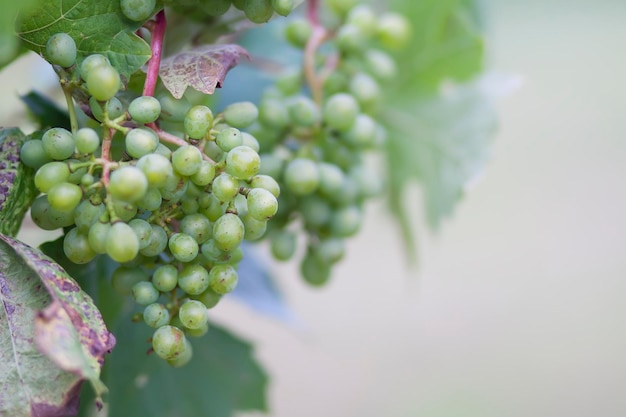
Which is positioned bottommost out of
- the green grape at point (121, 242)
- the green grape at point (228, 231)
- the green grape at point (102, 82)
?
the green grape at point (121, 242)

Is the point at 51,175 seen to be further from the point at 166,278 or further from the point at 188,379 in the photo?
the point at 188,379

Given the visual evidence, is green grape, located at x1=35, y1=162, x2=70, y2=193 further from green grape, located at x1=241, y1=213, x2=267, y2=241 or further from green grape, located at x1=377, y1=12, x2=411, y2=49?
green grape, located at x1=377, y1=12, x2=411, y2=49

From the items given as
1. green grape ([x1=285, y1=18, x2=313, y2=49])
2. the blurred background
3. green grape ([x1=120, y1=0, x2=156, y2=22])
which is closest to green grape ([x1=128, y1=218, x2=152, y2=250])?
green grape ([x1=120, y1=0, x2=156, y2=22])

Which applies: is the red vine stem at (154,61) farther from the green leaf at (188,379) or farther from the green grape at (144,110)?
the green leaf at (188,379)

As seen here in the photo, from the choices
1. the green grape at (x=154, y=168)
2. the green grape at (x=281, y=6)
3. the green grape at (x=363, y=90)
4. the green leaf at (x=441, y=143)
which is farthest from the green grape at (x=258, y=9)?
the green leaf at (x=441, y=143)

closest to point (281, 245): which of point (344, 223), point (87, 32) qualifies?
point (344, 223)

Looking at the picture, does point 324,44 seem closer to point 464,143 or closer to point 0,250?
point 464,143

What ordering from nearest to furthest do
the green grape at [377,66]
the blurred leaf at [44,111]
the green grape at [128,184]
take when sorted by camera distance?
the green grape at [128,184] → the blurred leaf at [44,111] → the green grape at [377,66]
